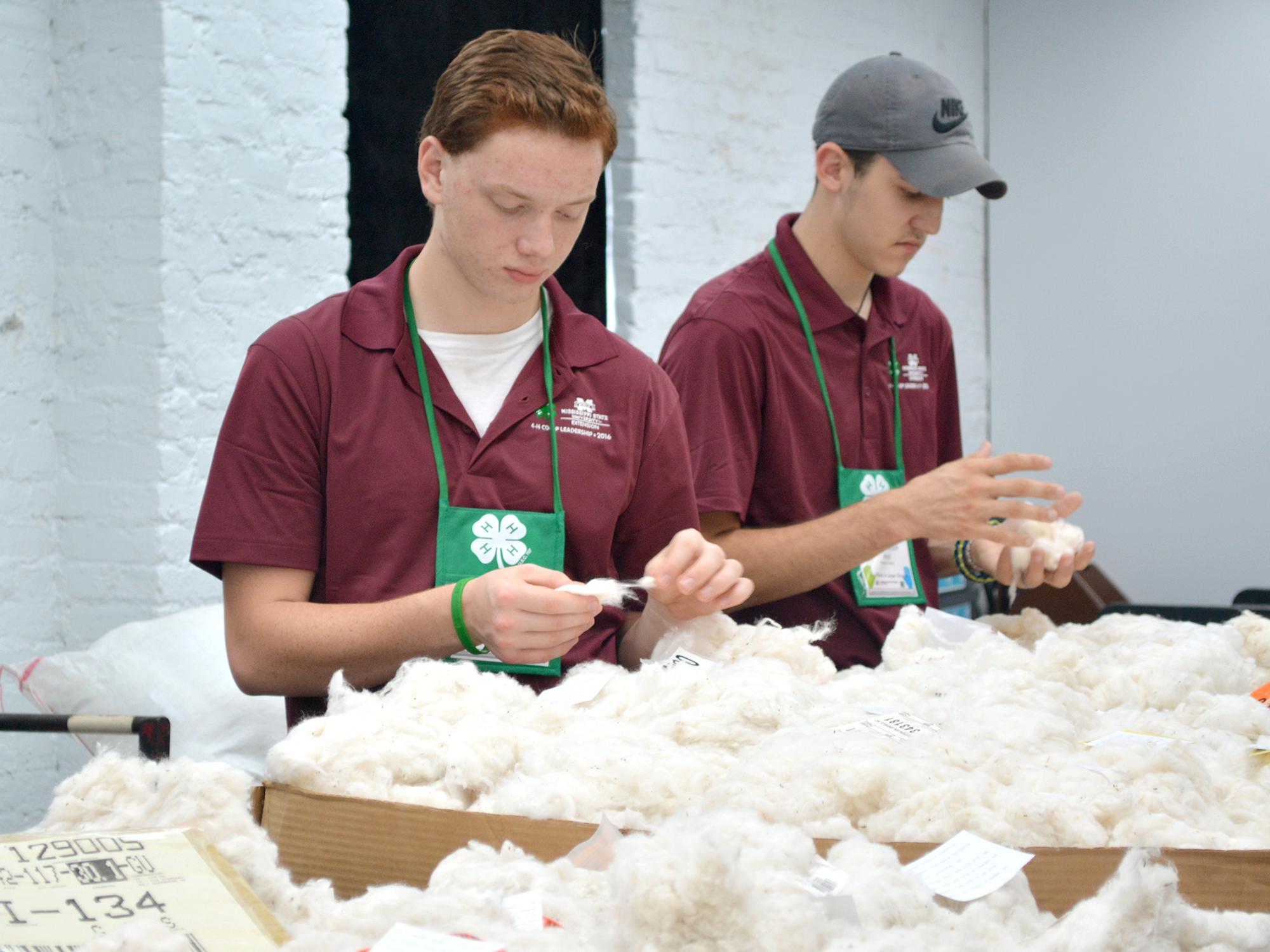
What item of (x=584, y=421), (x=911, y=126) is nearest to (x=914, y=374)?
(x=911, y=126)

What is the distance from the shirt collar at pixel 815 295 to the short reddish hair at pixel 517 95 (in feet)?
2.19

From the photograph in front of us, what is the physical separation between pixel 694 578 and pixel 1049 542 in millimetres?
746

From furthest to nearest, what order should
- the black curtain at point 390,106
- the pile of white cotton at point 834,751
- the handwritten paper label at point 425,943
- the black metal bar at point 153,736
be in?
the black curtain at point 390,106 → the black metal bar at point 153,736 → the pile of white cotton at point 834,751 → the handwritten paper label at point 425,943

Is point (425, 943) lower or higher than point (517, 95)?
lower

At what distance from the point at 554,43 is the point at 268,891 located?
3.63 ft

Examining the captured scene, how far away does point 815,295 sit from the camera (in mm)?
→ 2092

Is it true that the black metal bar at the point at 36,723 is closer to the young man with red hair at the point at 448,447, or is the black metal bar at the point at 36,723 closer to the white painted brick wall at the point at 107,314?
the young man with red hair at the point at 448,447

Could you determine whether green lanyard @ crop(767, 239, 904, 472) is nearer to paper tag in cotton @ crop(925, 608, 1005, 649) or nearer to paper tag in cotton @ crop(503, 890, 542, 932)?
paper tag in cotton @ crop(925, 608, 1005, 649)

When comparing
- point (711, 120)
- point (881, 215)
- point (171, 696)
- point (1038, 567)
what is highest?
point (711, 120)

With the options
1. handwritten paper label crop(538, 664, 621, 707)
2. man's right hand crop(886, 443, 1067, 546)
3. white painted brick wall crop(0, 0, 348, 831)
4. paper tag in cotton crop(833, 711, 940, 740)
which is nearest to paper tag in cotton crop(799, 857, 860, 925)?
paper tag in cotton crop(833, 711, 940, 740)

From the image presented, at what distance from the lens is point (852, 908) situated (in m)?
0.70

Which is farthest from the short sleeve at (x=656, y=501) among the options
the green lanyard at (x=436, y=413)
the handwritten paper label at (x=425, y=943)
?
the handwritten paper label at (x=425, y=943)

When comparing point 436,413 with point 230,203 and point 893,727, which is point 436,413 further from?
point 230,203

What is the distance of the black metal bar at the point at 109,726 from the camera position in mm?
1251
